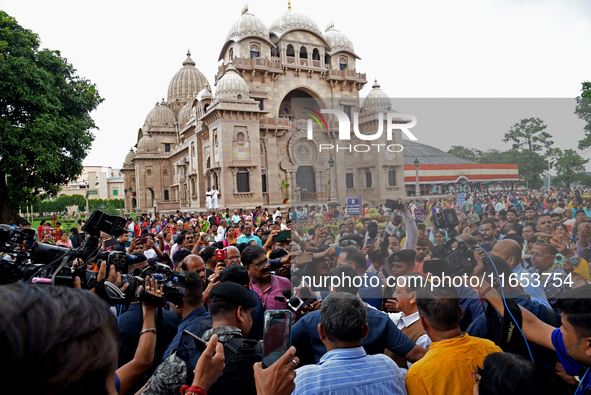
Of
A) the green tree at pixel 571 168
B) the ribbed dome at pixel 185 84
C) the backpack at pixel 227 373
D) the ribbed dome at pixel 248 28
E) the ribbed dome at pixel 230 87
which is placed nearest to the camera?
the backpack at pixel 227 373

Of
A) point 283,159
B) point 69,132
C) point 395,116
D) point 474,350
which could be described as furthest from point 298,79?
point 474,350

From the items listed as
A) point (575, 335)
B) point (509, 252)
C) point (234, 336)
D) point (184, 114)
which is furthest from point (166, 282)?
point (184, 114)

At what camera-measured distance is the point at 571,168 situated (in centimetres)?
369

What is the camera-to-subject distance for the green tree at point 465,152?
12.1ft

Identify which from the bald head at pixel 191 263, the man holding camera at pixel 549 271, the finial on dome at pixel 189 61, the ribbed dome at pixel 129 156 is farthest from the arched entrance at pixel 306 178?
the ribbed dome at pixel 129 156

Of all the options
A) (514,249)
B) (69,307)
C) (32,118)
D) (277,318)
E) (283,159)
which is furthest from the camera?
(283,159)

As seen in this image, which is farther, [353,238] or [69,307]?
[353,238]

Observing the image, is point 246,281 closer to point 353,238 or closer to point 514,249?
point 353,238

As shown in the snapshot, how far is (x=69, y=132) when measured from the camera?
62.3ft

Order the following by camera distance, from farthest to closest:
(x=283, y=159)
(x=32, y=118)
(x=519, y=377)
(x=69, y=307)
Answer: (x=283, y=159)
(x=32, y=118)
(x=519, y=377)
(x=69, y=307)

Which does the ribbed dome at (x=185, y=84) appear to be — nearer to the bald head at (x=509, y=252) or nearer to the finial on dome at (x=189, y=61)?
the finial on dome at (x=189, y=61)

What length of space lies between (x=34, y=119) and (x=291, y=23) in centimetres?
2221

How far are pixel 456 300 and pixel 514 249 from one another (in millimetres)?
1492

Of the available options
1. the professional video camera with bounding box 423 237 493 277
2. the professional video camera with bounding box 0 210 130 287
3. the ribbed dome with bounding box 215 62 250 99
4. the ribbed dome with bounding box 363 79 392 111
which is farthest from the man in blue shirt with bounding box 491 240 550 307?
the ribbed dome with bounding box 215 62 250 99
